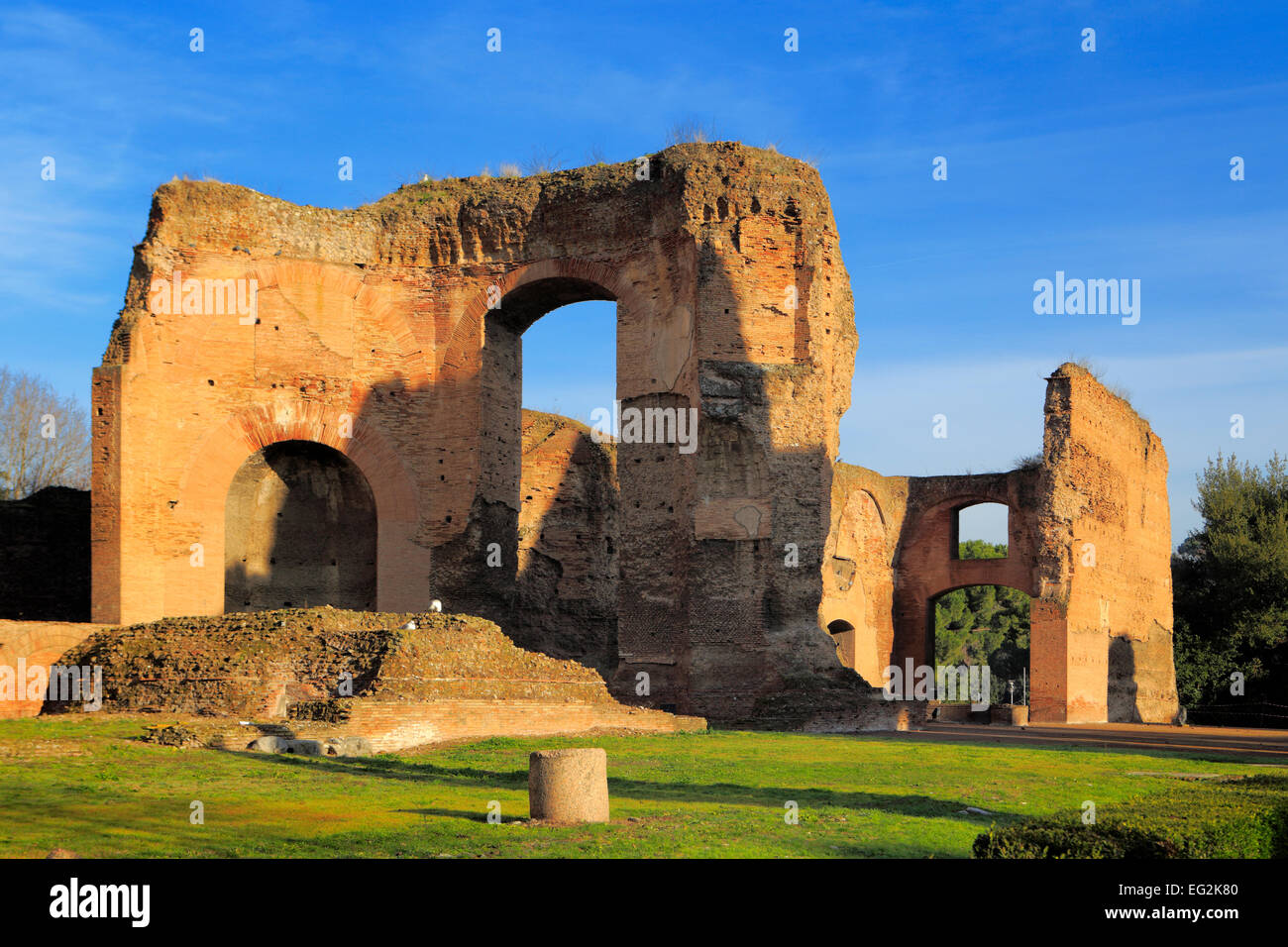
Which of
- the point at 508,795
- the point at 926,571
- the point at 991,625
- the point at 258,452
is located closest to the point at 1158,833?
the point at 508,795

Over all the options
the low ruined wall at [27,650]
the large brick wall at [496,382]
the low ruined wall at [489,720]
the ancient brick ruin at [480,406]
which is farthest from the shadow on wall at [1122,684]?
the low ruined wall at [27,650]

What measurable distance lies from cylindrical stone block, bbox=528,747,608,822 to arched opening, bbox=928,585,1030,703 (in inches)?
1548

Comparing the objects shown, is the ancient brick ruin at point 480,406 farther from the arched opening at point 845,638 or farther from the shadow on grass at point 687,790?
the arched opening at point 845,638

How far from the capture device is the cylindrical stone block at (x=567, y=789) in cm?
730

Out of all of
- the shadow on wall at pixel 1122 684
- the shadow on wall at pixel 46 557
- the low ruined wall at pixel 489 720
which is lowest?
the shadow on wall at pixel 1122 684

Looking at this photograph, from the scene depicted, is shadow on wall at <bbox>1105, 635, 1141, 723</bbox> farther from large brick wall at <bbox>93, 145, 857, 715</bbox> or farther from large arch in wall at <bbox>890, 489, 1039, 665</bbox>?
large brick wall at <bbox>93, 145, 857, 715</bbox>

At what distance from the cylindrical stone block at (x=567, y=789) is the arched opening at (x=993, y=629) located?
39.3 m

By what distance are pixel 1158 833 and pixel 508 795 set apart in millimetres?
4470

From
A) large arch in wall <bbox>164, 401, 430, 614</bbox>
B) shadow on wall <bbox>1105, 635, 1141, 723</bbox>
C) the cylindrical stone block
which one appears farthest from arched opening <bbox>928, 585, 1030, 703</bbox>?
the cylindrical stone block

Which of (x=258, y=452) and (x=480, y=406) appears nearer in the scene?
(x=258, y=452)

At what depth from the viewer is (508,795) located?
8.73m

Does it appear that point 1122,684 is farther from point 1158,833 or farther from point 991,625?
point 1158,833

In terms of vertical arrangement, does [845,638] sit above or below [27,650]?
below
